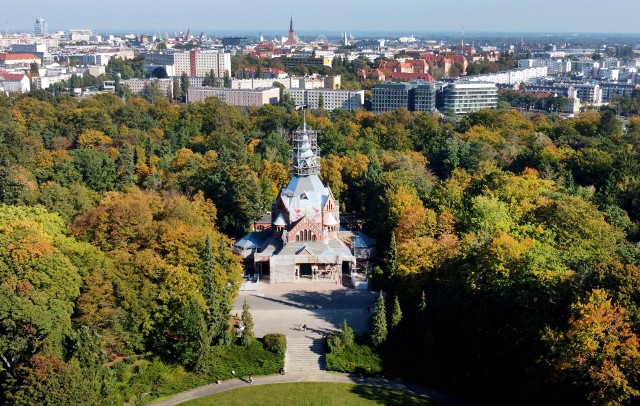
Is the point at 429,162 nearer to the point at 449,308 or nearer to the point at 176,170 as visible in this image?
the point at 176,170

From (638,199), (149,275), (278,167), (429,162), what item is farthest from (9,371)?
(429,162)

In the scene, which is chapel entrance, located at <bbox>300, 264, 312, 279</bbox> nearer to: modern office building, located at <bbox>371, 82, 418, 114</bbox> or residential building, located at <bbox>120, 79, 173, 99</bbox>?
modern office building, located at <bbox>371, 82, 418, 114</bbox>

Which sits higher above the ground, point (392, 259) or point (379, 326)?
point (392, 259)

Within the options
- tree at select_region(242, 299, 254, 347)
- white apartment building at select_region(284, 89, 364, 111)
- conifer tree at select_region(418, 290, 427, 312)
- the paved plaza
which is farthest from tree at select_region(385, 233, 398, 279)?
white apartment building at select_region(284, 89, 364, 111)

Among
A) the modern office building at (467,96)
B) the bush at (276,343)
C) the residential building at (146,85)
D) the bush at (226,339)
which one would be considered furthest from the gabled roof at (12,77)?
the bush at (276,343)

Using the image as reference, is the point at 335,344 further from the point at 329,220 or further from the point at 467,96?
the point at 467,96

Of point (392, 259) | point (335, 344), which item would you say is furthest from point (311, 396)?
point (392, 259)
